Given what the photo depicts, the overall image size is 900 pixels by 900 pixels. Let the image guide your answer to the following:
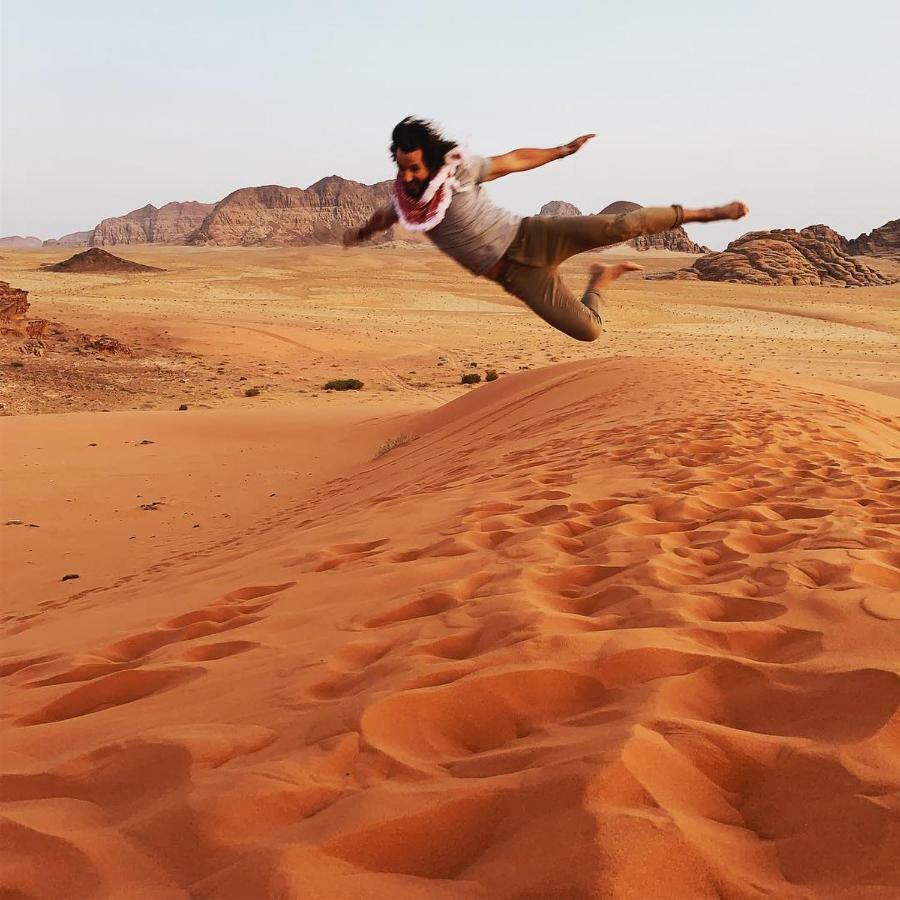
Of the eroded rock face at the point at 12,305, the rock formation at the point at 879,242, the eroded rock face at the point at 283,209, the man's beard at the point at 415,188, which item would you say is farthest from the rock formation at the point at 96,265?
the eroded rock face at the point at 283,209

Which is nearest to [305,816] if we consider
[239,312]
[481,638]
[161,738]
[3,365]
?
[161,738]

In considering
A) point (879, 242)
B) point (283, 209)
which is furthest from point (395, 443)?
point (283, 209)

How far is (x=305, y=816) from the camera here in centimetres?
202

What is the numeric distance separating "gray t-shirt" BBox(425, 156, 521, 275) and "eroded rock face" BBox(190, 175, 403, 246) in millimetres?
135093

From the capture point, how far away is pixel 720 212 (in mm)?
4320

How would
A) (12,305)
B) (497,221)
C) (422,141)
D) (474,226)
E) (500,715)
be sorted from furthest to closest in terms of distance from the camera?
1. (12,305)
2. (497,221)
3. (474,226)
4. (422,141)
5. (500,715)

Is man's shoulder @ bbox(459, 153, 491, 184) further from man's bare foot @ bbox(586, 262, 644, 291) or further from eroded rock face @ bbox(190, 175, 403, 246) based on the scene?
eroded rock face @ bbox(190, 175, 403, 246)

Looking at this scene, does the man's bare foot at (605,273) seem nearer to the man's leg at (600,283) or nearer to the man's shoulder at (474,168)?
the man's leg at (600,283)

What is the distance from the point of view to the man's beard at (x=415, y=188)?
4113 mm

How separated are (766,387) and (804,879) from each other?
927 cm

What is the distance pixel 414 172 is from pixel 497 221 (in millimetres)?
531

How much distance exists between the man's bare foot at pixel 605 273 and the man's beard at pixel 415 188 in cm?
132

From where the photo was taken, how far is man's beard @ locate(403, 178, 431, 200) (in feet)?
13.5

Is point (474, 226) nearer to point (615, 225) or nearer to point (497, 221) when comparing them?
point (497, 221)
